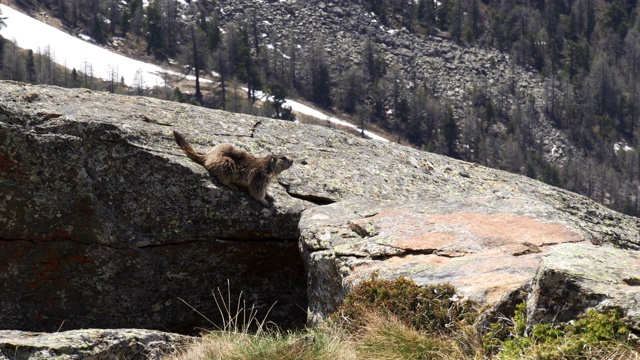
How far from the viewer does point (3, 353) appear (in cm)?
820

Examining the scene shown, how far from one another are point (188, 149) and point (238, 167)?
3.65ft

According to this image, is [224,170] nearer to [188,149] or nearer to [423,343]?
[188,149]

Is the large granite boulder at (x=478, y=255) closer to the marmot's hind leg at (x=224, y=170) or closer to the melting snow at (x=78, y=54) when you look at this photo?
the marmot's hind leg at (x=224, y=170)

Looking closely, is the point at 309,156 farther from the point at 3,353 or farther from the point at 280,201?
the point at 3,353

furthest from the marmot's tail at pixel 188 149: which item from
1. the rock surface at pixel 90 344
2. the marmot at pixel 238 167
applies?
the rock surface at pixel 90 344

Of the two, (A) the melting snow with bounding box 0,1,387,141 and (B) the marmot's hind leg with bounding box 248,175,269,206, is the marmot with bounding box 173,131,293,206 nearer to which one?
(B) the marmot's hind leg with bounding box 248,175,269,206

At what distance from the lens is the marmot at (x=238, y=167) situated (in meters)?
14.3

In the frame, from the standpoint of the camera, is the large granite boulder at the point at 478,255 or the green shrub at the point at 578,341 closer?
the green shrub at the point at 578,341

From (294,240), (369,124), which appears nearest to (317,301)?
(294,240)

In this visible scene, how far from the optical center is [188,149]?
579 inches

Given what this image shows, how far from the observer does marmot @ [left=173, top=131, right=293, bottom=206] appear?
14.3 metres

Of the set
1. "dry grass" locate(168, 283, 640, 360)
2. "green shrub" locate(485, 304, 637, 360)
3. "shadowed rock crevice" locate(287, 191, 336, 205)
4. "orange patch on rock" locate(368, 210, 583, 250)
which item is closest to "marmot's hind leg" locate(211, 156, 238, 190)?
"shadowed rock crevice" locate(287, 191, 336, 205)

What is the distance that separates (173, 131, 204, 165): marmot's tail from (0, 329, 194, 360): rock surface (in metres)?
5.26

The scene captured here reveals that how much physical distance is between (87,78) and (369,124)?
69.4 m
